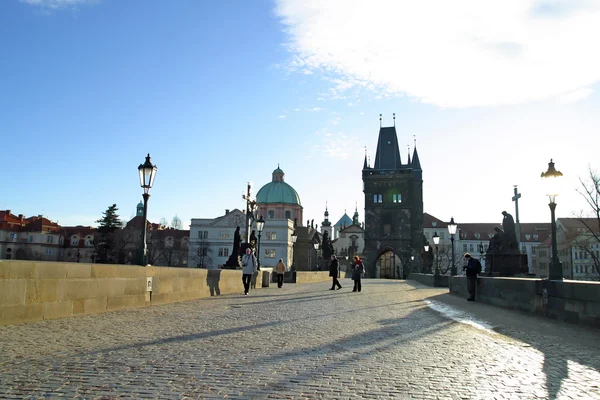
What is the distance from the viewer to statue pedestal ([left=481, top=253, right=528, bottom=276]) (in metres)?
23.8

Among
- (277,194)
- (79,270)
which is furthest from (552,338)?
(277,194)

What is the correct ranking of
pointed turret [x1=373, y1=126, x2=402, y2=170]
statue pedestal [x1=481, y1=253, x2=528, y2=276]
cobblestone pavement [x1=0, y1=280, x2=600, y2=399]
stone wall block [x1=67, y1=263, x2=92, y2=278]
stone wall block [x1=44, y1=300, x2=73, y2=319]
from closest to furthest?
cobblestone pavement [x1=0, y1=280, x2=600, y2=399], stone wall block [x1=44, y1=300, x2=73, y2=319], stone wall block [x1=67, y1=263, x2=92, y2=278], statue pedestal [x1=481, y1=253, x2=528, y2=276], pointed turret [x1=373, y1=126, x2=402, y2=170]

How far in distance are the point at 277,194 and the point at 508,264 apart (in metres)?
90.0

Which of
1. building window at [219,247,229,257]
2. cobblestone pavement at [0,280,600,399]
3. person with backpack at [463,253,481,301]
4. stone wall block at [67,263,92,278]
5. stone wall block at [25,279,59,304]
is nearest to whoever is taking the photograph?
cobblestone pavement at [0,280,600,399]

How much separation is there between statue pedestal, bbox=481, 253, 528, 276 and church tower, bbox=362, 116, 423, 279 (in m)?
66.6

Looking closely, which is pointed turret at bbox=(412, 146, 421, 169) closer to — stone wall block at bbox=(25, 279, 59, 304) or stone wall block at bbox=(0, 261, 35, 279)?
stone wall block at bbox=(25, 279, 59, 304)

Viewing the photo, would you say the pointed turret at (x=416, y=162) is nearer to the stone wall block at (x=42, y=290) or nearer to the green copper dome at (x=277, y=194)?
the green copper dome at (x=277, y=194)

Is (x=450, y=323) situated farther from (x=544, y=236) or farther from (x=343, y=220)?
(x=343, y=220)

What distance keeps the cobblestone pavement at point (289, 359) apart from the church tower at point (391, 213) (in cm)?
8211

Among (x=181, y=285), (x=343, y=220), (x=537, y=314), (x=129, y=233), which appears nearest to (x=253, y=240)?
(x=181, y=285)

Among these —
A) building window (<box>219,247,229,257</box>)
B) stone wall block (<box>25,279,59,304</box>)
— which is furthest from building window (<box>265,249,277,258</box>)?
stone wall block (<box>25,279,59,304</box>)

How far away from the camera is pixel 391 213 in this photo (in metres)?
93.6

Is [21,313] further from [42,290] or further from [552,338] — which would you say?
[552,338]

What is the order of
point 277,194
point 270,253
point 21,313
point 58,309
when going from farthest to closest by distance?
point 277,194 < point 270,253 < point 58,309 < point 21,313
